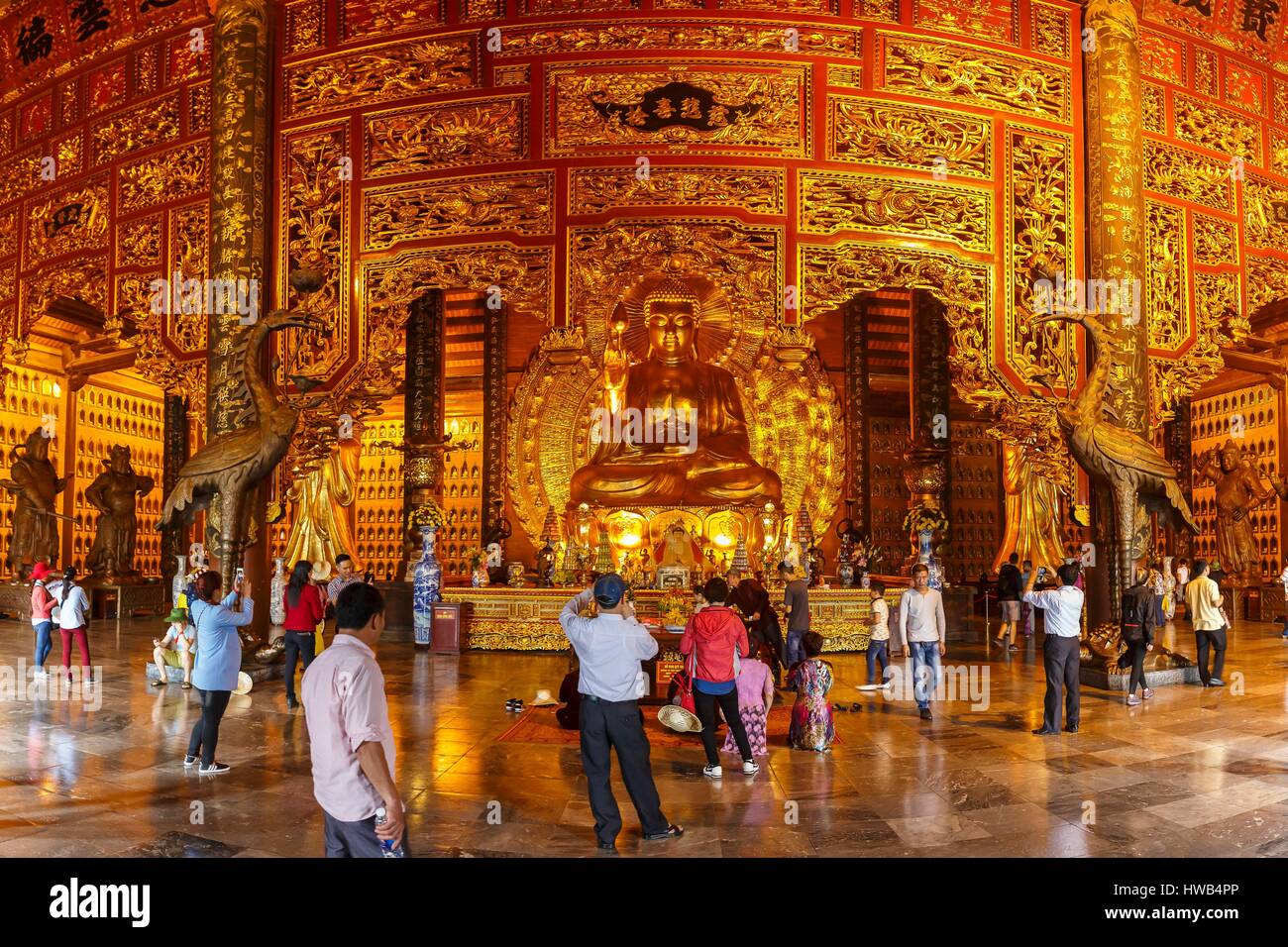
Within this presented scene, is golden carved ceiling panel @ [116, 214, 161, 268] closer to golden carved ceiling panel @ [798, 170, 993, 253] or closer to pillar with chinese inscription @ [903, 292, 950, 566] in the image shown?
golden carved ceiling panel @ [798, 170, 993, 253]

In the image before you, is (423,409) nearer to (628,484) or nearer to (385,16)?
(628,484)

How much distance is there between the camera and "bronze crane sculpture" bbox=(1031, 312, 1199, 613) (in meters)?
9.01

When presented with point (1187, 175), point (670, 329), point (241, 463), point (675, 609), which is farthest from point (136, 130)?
point (1187, 175)

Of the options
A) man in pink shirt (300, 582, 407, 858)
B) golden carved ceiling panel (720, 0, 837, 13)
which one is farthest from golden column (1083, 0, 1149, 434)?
man in pink shirt (300, 582, 407, 858)

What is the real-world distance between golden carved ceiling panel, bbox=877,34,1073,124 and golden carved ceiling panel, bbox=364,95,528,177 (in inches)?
149

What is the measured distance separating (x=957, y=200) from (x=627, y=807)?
7.30 m

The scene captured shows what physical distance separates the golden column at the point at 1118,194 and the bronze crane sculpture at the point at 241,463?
7.84 metres

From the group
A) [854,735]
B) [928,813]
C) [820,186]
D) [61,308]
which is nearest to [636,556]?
[820,186]

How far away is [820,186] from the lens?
968 centimetres

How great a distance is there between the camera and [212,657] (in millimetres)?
5652

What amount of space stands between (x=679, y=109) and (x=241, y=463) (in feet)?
18.1

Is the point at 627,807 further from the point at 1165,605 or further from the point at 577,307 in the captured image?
the point at 1165,605

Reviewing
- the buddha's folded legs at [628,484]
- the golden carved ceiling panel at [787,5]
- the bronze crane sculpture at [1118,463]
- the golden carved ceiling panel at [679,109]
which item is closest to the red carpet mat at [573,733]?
the bronze crane sculpture at [1118,463]

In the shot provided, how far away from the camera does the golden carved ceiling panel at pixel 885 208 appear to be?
31.7ft
